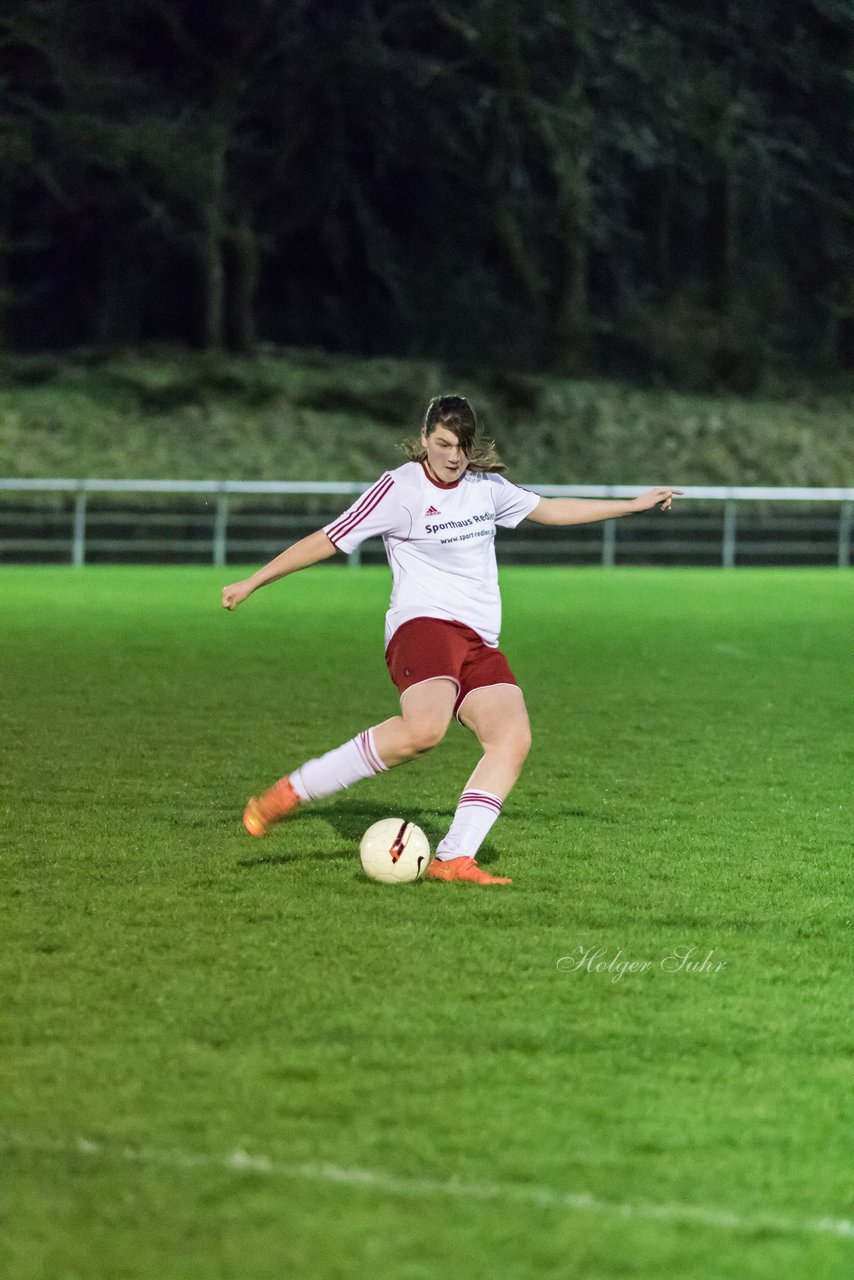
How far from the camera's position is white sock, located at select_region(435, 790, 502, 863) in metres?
6.48

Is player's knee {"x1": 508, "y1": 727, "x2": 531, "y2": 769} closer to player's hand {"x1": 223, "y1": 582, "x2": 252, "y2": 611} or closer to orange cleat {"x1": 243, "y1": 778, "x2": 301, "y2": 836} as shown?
orange cleat {"x1": 243, "y1": 778, "x2": 301, "y2": 836}

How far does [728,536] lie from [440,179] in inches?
509

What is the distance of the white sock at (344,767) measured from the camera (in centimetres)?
656

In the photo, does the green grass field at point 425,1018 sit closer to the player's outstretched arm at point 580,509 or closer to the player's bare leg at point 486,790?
the player's bare leg at point 486,790

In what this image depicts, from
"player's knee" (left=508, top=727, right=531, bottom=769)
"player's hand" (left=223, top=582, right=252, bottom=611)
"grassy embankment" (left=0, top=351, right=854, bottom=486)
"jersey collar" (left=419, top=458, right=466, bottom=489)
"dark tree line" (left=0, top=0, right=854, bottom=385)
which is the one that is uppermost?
"dark tree line" (left=0, top=0, right=854, bottom=385)

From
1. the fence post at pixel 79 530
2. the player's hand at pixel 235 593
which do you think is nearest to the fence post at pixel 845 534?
the fence post at pixel 79 530

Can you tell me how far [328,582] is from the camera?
78.9 feet

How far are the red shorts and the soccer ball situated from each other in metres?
0.51

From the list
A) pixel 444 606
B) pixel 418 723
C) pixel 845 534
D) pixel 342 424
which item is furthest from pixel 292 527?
pixel 418 723

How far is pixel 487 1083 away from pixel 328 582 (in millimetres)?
19986

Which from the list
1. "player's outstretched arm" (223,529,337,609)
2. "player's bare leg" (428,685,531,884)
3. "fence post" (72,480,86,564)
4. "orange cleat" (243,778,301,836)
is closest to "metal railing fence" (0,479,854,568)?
"fence post" (72,480,86,564)

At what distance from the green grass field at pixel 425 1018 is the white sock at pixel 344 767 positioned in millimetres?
315

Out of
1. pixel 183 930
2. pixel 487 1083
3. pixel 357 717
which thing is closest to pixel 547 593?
pixel 357 717

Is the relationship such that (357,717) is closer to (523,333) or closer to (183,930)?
(183,930)
